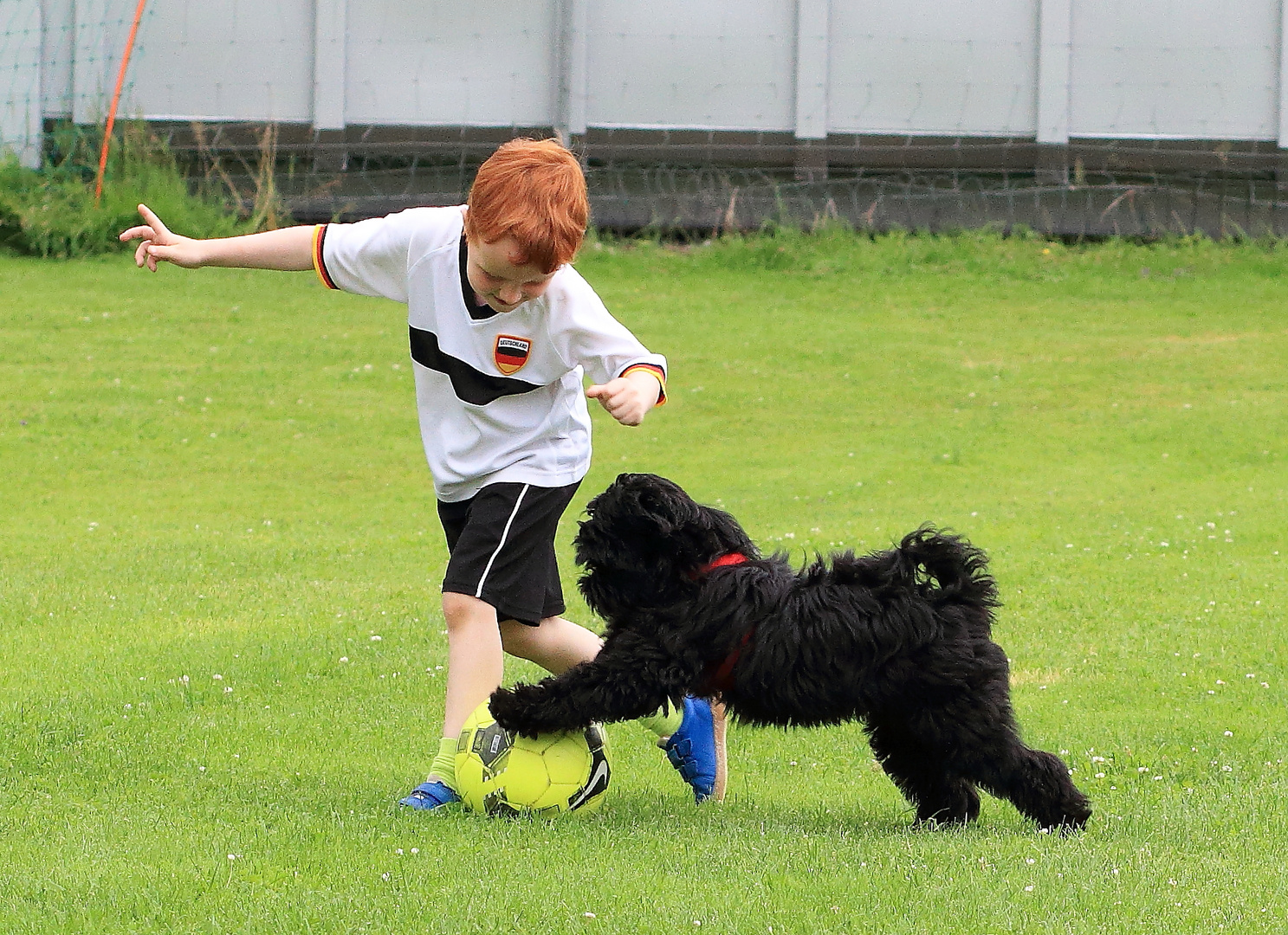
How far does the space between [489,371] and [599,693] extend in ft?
3.29

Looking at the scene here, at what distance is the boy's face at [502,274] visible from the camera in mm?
4113

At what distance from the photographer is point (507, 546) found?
14.4 ft

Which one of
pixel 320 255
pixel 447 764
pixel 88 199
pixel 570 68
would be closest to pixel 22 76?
pixel 88 199

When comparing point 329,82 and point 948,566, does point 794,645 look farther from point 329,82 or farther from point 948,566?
point 329,82

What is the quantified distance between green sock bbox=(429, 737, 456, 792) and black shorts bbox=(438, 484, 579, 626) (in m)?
0.41

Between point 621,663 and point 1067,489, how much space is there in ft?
24.2

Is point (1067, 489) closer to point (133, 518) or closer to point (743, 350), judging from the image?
point (743, 350)

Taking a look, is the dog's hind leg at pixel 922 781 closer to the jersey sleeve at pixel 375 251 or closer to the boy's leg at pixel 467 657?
the boy's leg at pixel 467 657

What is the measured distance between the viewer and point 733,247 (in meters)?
17.7

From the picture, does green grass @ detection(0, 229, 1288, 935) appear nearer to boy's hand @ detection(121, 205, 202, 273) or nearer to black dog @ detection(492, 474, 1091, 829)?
black dog @ detection(492, 474, 1091, 829)

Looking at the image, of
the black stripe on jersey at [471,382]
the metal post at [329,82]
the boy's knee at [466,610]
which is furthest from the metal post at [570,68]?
the boy's knee at [466,610]

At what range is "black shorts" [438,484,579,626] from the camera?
4.38 metres

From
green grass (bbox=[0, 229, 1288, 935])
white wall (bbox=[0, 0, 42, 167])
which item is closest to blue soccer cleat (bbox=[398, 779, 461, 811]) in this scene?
green grass (bbox=[0, 229, 1288, 935])

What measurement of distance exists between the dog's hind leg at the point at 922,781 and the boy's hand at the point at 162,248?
2.48 m
